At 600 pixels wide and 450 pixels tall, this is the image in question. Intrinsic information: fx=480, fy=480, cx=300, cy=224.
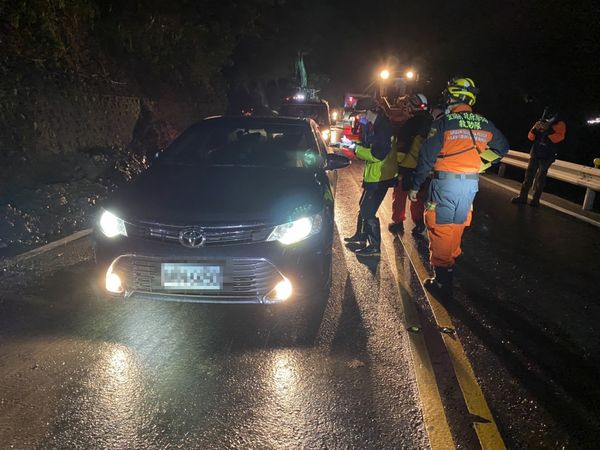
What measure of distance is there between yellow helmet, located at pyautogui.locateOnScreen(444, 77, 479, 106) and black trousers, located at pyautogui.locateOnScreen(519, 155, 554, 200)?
5.37m

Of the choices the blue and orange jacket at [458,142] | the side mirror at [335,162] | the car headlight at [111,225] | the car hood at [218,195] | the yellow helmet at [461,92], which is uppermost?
the yellow helmet at [461,92]

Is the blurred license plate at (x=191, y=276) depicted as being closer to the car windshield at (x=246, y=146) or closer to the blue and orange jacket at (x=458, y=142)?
the car windshield at (x=246, y=146)

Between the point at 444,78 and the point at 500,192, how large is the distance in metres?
27.5

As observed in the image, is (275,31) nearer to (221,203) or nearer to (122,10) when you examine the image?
(122,10)

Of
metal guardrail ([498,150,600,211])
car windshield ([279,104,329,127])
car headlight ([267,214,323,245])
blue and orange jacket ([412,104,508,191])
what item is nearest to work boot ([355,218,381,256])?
blue and orange jacket ([412,104,508,191])

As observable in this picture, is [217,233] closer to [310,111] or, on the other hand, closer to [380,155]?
[380,155]

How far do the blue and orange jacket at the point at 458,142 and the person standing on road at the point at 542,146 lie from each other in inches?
196

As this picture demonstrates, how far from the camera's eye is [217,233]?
134 inches

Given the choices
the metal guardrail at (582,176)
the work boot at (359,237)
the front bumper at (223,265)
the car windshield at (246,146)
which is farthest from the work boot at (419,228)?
the metal guardrail at (582,176)

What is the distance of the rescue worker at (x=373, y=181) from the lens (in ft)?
17.6

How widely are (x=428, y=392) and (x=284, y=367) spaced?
0.94 m

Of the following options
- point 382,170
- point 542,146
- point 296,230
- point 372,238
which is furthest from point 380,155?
point 542,146

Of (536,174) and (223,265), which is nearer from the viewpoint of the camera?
(223,265)

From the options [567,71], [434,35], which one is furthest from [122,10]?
[434,35]
